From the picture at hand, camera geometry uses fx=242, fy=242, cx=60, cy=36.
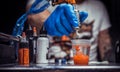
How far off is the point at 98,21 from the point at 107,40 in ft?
0.57

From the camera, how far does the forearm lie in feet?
6.40

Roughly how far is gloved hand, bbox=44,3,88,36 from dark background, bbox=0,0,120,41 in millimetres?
248

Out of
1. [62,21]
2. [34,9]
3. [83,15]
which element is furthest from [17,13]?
[83,15]

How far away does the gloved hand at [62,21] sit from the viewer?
1.87m

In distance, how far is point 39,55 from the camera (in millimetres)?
1462

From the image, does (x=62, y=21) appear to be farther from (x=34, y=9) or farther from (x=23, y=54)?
(x=23, y=54)

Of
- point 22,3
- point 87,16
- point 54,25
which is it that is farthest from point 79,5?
point 22,3

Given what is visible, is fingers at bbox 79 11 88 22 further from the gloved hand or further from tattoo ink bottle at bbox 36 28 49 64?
tattoo ink bottle at bbox 36 28 49 64

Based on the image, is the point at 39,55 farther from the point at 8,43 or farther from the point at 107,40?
the point at 107,40

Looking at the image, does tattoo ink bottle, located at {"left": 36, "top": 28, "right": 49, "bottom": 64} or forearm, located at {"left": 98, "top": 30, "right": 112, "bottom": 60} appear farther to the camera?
forearm, located at {"left": 98, "top": 30, "right": 112, "bottom": 60}

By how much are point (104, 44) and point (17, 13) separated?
0.74 meters

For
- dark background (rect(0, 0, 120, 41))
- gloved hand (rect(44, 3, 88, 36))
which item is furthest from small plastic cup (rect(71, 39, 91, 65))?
dark background (rect(0, 0, 120, 41))

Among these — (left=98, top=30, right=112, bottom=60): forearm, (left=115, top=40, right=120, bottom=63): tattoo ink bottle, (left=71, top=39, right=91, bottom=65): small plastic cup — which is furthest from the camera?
(left=98, top=30, right=112, bottom=60): forearm

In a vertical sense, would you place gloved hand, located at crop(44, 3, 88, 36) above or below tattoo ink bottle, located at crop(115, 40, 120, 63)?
above
